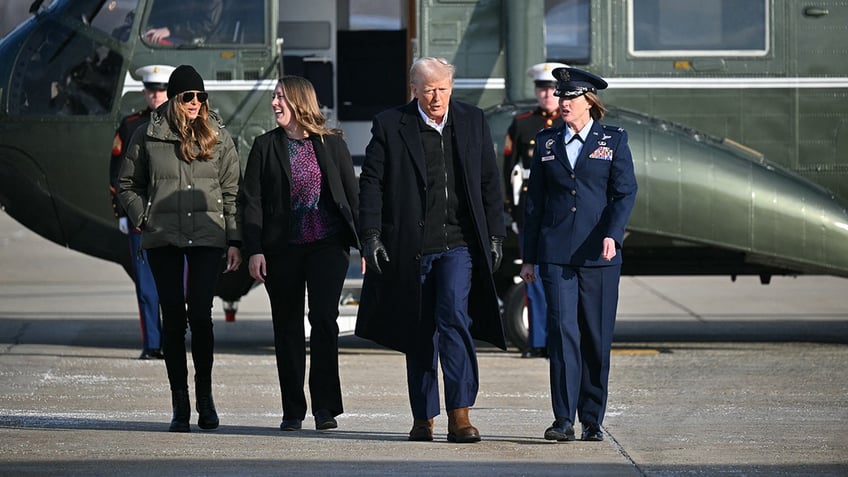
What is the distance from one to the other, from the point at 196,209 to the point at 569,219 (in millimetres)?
1773

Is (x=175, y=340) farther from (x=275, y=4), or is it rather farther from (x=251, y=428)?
(x=275, y=4)

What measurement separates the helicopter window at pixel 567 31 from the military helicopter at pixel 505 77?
1cm

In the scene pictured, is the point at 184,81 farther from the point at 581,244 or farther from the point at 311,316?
the point at 581,244

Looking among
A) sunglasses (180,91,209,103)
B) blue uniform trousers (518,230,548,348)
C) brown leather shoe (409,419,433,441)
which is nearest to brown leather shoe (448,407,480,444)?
brown leather shoe (409,419,433,441)

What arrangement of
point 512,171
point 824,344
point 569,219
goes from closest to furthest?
point 569,219
point 512,171
point 824,344

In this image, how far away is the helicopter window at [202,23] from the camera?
1103 cm

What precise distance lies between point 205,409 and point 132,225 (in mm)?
3019

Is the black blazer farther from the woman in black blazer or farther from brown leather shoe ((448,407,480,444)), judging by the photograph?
brown leather shoe ((448,407,480,444))

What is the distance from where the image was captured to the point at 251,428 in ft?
25.3

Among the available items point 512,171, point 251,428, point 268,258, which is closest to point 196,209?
point 268,258

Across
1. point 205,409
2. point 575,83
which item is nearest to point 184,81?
point 205,409

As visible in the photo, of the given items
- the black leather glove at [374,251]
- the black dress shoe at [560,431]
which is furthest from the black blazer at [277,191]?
the black dress shoe at [560,431]

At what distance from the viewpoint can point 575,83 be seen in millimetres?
7316

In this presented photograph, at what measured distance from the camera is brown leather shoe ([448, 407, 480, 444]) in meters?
7.10
